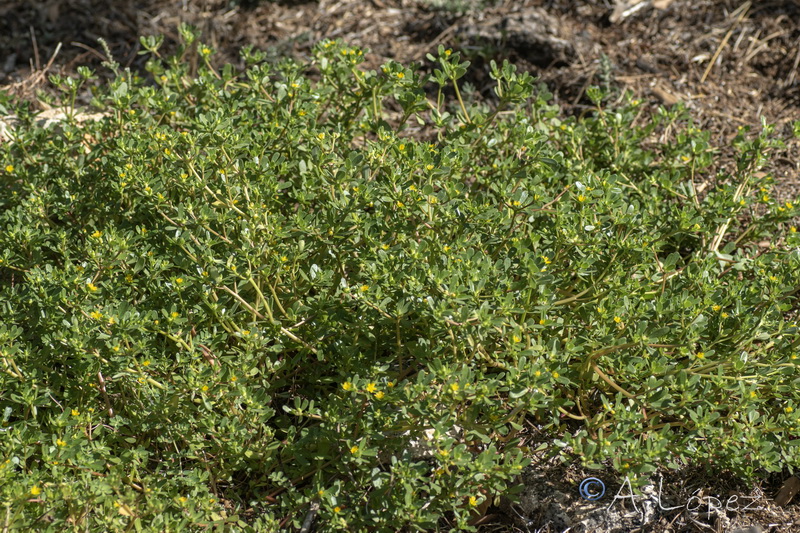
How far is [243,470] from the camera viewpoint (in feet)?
10.6

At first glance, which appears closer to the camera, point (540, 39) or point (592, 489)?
point (592, 489)

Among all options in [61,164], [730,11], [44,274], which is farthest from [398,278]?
[730,11]

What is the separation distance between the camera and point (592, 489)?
3064 millimetres

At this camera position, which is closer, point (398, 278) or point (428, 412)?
point (428, 412)

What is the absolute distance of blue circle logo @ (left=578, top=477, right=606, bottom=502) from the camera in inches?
120

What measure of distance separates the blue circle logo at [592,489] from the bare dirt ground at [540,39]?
2.28 meters

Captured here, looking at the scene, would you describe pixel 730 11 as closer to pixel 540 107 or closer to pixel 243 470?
pixel 540 107

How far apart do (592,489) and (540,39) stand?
3.21 meters

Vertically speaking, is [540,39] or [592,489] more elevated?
[540,39]

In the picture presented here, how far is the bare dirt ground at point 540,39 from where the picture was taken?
5129 millimetres

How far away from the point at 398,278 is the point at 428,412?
20.4 inches

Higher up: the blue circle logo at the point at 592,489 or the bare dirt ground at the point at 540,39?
the bare dirt ground at the point at 540,39

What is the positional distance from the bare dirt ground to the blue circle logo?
2278 millimetres

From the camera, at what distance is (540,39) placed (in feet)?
17.2
